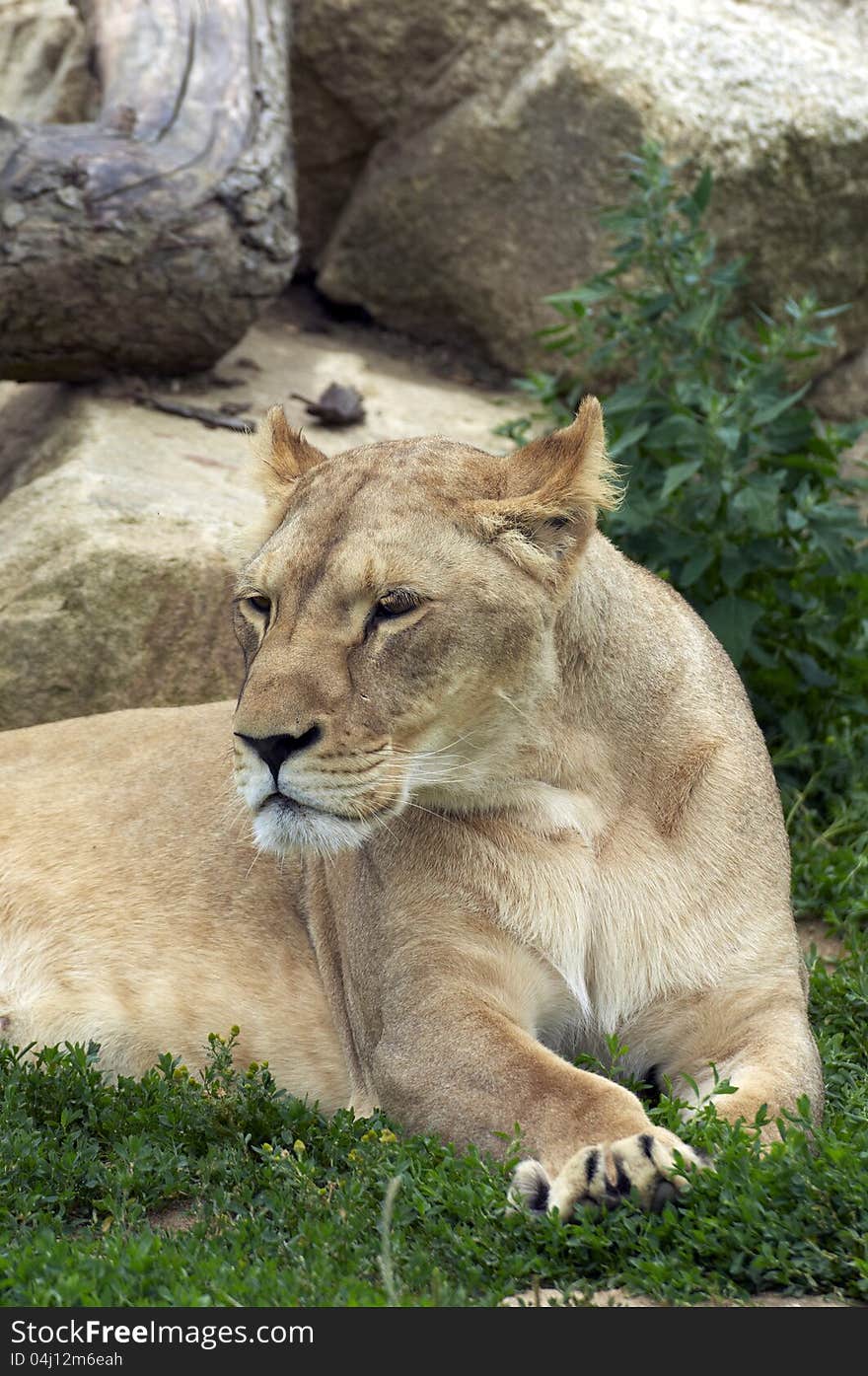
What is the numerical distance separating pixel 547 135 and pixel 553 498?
463 centimetres

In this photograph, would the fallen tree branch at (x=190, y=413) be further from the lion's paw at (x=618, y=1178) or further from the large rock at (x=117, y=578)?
the lion's paw at (x=618, y=1178)

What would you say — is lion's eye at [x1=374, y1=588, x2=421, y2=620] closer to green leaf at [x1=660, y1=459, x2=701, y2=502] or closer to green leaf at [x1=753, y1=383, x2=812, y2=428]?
green leaf at [x1=660, y1=459, x2=701, y2=502]


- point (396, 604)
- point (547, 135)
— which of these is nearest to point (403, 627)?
point (396, 604)

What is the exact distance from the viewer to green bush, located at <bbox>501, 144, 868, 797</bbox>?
20.4ft

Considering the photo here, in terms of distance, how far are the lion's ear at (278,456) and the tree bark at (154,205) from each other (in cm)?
248

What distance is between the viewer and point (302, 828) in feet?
12.5

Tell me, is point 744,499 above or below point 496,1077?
above

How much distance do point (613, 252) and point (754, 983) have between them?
3324 mm

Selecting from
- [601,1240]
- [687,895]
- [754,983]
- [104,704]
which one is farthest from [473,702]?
[104,704]

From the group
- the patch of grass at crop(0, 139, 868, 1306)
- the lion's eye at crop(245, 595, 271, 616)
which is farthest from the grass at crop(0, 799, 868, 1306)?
the lion's eye at crop(245, 595, 271, 616)

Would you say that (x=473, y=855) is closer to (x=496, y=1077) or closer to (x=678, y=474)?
(x=496, y=1077)

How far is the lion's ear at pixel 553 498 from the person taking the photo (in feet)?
13.3

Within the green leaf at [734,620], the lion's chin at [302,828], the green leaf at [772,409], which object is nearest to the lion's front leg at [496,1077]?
the lion's chin at [302,828]
